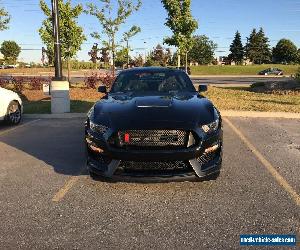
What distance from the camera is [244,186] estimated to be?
506cm

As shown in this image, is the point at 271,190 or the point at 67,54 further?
the point at 67,54

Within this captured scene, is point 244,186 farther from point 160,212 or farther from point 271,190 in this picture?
point 160,212

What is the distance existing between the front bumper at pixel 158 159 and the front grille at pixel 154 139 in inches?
3.2

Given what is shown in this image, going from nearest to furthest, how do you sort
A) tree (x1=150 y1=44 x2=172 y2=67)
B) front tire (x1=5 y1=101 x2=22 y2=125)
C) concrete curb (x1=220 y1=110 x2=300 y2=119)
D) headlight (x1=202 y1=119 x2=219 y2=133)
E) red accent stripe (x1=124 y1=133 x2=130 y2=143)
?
red accent stripe (x1=124 y1=133 x2=130 y2=143) → headlight (x1=202 y1=119 x2=219 y2=133) → front tire (x1=5 y1=101 x2=22 y2=125) → concrete curb (x1=220 y1=110 x2=300 y2=119) → tree (x1=150 y1=44 x2=172 y2=67)

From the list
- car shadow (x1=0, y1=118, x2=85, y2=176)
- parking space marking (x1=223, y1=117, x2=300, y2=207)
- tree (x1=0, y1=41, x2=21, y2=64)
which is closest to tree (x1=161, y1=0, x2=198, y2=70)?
car shadow (x1=0, y1=118, x2=85, y2=176)

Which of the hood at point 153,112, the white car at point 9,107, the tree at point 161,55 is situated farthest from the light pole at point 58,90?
the tree at point 161,55

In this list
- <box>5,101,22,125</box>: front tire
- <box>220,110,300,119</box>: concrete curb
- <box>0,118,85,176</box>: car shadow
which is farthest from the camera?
<box>220,110,300,119</box>: concrete curb

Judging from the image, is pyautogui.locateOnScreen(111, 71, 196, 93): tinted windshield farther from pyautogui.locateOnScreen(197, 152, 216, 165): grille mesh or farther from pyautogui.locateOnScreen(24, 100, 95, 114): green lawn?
pyautogui.locateOnScreen(24, 100, 95, 114): green lawn

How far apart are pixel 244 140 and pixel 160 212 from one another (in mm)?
4152

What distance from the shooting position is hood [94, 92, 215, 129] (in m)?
4.53

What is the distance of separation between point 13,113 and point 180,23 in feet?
84.0

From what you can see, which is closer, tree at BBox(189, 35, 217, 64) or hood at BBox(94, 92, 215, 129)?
hood at BBox(94, 92, 215, 129)

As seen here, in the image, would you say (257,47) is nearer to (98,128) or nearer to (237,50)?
(237,50)

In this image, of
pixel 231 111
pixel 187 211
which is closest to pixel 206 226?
pixel 187 211
